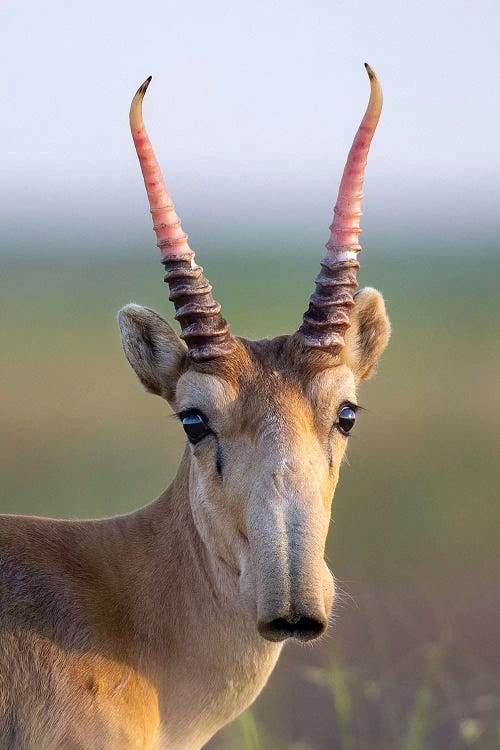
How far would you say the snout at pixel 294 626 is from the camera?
850 cm

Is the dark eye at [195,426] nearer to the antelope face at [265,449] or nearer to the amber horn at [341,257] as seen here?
the antelope face at [265,449]

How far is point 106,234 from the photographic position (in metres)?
199

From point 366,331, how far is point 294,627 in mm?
3005

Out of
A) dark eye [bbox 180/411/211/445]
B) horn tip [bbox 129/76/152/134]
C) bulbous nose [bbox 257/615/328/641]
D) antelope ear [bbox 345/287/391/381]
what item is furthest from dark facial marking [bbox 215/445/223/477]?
horn tip [bbox 129/76/152/134]

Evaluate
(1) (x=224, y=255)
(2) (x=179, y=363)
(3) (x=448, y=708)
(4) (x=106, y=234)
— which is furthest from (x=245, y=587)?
(4) (x=106, y=234)

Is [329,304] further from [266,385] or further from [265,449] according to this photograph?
[265,449]

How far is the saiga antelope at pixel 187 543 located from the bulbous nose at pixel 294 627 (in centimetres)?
33

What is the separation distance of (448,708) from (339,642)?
3558 millimetres

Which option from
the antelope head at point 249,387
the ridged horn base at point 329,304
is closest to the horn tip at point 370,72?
the antelope head at point 249,387

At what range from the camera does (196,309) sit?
9.79 meters

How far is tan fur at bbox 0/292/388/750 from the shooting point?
9055 millimetres

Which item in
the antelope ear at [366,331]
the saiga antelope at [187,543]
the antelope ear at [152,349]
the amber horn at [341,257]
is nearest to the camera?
the saiga antelope at [187,543]

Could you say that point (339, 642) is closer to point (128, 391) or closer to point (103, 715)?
point (103, 715)

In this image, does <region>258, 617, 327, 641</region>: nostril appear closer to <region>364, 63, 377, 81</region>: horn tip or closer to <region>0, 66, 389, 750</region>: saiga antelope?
<region>0, 66, 389, 750</region>: saiga antelope
